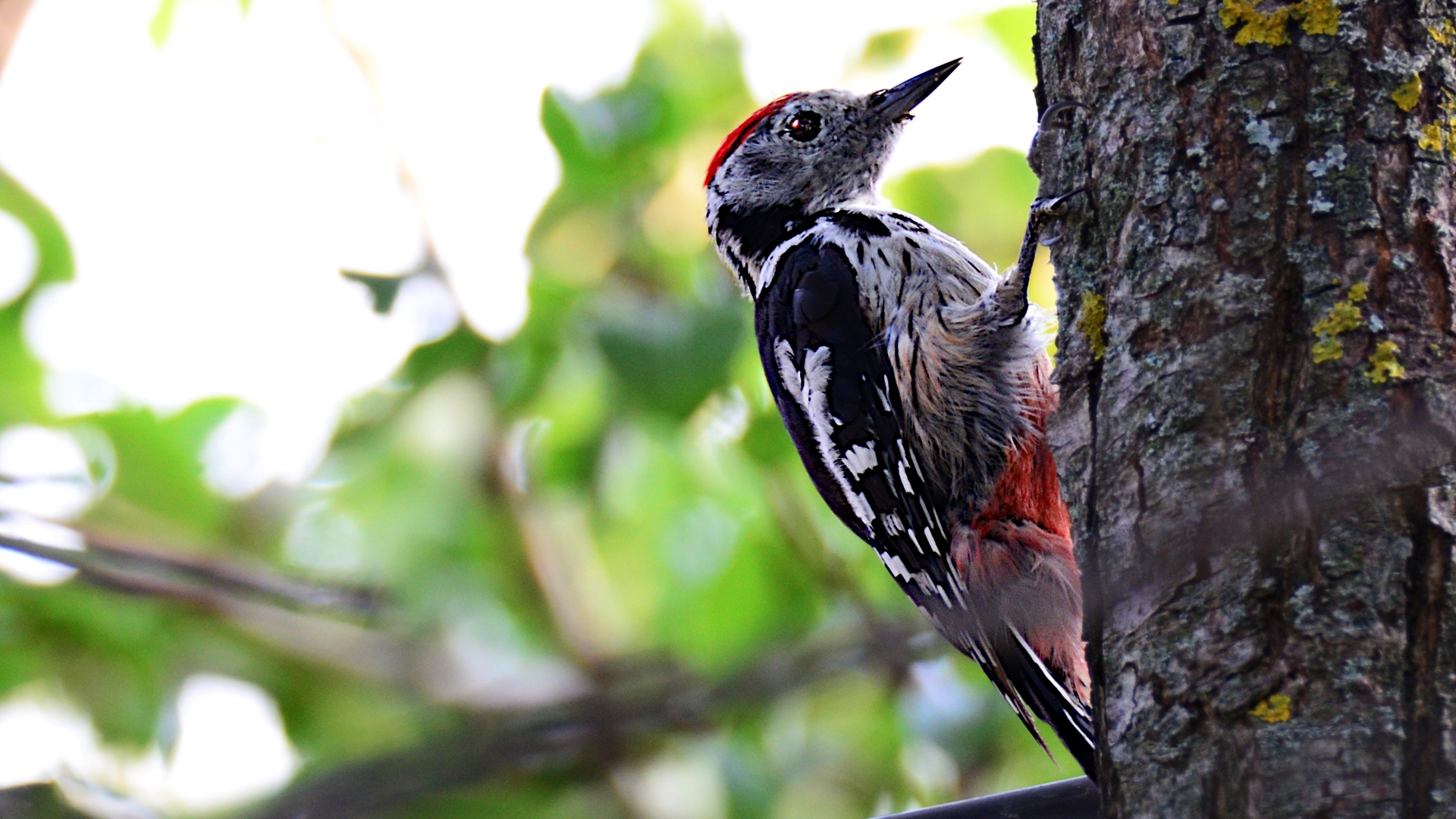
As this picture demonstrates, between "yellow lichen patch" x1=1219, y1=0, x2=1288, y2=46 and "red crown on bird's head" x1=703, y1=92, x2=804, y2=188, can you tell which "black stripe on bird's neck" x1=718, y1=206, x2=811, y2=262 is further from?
"yellow lichen patch" x1=1219, y1=0, x2=1288, y2=46

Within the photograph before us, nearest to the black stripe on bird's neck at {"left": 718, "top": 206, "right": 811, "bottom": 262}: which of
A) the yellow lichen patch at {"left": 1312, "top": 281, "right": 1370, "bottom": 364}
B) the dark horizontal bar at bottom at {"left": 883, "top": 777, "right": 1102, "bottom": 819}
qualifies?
the dark horizontal bar at bottom at {"left": 883, "top": 777, "right": 1102, "bottom": 819}

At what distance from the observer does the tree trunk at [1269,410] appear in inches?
50.2

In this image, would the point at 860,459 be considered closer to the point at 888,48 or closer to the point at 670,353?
the point at 670,353

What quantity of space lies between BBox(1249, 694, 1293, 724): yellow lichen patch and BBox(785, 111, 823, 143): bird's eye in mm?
3006

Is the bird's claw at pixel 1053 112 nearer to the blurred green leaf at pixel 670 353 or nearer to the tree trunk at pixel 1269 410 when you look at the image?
the tree trunk at pixel 1269 410

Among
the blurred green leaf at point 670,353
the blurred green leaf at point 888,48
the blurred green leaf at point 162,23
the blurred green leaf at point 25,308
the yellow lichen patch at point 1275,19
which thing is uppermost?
the blurred green leaf at point 162,23

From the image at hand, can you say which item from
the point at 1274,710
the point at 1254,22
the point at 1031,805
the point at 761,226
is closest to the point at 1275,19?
the point at 1254,22

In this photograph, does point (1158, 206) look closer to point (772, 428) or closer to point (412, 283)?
Answer: point (772, 428)

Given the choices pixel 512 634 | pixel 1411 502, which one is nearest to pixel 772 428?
pixel 512 634

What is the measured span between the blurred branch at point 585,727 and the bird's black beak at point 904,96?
1.67m

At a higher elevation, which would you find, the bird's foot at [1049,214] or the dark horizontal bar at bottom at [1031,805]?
the bird's foot at [1049,214]

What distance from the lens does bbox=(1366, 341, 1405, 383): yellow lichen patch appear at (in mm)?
1395

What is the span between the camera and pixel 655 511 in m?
4.78

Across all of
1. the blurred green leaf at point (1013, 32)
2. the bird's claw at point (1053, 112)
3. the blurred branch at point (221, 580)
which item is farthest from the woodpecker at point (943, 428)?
the blurred branch at point (221, 580)
